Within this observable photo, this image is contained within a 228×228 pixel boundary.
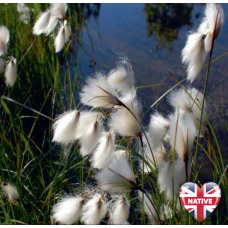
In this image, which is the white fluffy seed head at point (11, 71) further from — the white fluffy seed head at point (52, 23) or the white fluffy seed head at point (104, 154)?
the white fluffy seed head at point (104, 154)

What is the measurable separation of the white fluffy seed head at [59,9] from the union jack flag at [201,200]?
1011mm

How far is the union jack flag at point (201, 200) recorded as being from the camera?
85 cm

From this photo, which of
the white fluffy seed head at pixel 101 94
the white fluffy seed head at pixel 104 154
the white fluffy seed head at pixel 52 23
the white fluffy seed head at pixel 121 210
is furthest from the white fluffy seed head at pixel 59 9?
the white fluffy seed head at pixel 121 210

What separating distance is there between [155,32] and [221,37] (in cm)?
79

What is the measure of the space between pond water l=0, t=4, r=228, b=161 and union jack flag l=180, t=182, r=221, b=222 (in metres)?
0.61

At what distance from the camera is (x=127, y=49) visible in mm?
3160

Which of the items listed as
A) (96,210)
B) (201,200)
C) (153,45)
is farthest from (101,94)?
(153,45)

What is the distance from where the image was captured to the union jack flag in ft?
2.79

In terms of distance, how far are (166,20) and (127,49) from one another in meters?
1.08

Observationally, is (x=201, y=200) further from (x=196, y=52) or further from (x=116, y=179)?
(x=196, y=52)

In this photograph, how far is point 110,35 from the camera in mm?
3510

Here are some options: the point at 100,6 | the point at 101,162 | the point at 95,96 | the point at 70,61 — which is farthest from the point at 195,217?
the point at 100,6

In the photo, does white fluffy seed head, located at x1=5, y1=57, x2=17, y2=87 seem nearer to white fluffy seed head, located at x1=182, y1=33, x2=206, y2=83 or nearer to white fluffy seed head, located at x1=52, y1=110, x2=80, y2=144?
white fluffy seed head, located at x1=52, y1=110, x2=80, y2=144

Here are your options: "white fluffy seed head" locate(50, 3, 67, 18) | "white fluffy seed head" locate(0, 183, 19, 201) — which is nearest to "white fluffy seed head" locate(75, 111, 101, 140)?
"white fluffy seed head" locate(0, 183, 19, 201)
